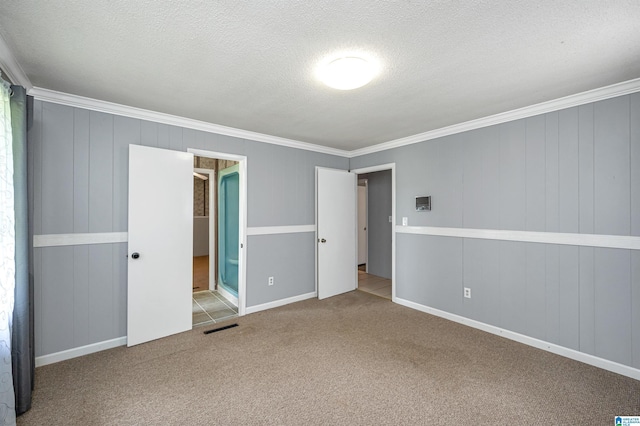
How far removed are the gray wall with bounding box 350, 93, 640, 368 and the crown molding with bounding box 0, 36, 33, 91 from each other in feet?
13.1

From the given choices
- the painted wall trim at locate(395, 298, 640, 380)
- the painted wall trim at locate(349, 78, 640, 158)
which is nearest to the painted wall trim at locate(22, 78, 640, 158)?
the painted wall trim at locate(349, 78, 640, 158)

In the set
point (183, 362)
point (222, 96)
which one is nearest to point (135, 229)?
point (183, 362)

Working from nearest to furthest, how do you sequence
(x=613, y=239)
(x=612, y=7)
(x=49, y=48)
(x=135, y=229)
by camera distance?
(x=612, y=7), (x=49, y=48), (x=613, y=239), (x=135, y=229)

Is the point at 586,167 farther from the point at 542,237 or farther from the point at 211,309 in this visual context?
the point at 211,309

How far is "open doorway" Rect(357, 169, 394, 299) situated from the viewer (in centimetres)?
562

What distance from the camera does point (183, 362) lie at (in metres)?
2.53

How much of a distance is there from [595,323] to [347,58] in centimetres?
312

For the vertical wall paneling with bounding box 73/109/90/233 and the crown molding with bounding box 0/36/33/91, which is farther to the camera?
the vertical wall paneling with bounding box 73/109/90/233

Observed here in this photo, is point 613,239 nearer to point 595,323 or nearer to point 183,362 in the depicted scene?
point 595,323

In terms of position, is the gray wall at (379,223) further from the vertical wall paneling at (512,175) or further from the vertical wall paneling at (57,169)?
the vertical wall paneling at (57,169)

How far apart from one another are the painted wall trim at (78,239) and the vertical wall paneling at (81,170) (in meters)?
0.07

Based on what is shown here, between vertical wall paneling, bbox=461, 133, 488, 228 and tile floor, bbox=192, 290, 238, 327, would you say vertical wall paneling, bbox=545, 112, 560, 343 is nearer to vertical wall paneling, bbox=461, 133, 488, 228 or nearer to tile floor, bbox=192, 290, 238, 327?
vertical wall paneling, bbox=461, 133, 488, 228

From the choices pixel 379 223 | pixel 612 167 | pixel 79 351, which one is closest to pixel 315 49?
pixel 612 167

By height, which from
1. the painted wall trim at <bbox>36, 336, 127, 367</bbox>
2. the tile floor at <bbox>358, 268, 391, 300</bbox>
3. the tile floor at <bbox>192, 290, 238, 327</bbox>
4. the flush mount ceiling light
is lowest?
the tile floor at <bbox>192, 290, 238, 327</bbox>
